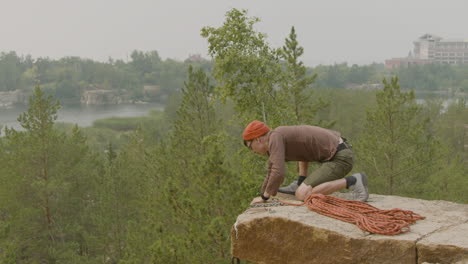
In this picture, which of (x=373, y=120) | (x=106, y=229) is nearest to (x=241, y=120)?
(x=373, y=120)

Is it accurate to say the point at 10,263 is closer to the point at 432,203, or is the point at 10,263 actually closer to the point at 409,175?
the point at 432,203

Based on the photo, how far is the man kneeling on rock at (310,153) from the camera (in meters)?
5.21

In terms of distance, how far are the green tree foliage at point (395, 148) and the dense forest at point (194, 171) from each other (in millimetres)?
40

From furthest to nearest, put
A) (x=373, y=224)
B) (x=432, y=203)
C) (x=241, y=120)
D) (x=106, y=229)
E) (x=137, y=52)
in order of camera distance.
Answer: (x=137, y=52)
(x=106, y=229)
(x=241, y=120)
(x=432, y=203)
(x=373, y=224)

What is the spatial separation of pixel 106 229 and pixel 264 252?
13.1 m

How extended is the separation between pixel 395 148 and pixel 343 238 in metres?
10.5

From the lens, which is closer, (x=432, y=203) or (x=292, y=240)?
(x=292, y=240)

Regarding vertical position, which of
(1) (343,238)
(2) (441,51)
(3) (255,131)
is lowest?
(1) (343,238)

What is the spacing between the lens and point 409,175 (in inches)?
579

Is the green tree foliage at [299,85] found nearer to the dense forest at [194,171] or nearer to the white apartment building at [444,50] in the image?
the dense forest at [194,171]


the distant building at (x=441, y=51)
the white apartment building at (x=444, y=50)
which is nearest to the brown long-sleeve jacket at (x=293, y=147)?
the distant building at (x=441, y=51)

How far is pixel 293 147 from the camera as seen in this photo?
17.4 ft

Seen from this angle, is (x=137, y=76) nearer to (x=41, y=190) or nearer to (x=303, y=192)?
(x=41, y=190)

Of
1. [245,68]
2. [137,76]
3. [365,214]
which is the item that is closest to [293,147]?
[365,214]
